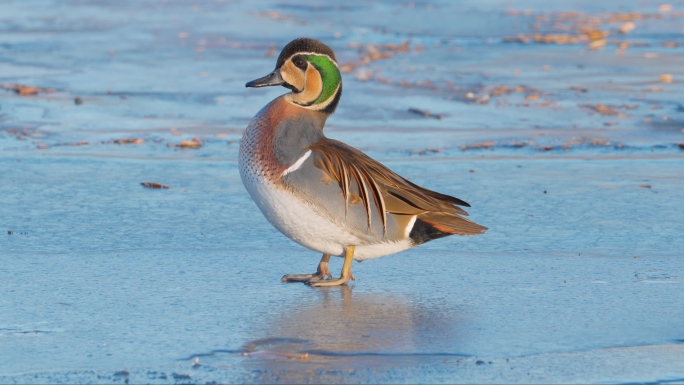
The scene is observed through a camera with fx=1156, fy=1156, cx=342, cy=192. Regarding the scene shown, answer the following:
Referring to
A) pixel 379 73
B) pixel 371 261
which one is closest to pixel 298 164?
pixel 371 261

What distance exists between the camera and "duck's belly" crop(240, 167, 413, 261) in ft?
15.6

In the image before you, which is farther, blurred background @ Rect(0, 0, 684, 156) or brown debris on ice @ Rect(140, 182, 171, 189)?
blurred background @ Rect(0, 0, 684, 156)

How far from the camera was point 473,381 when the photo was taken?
3.65 meters

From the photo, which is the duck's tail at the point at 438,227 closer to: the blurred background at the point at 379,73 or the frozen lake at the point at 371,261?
the frozen lake at the point at 371,261

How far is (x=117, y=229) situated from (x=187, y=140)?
8.25 feet

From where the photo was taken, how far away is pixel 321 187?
4789mm

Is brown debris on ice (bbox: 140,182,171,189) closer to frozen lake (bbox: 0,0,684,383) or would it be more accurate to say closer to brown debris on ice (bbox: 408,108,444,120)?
frozen lake (bbox: 0,0,684,383)

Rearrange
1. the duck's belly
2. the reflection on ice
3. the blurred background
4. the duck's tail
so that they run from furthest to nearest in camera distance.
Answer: the blurred background < the duck's tail < the duck's belly < the reflection on ice

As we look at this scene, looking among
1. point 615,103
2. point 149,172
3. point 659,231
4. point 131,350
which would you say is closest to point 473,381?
point 131,350

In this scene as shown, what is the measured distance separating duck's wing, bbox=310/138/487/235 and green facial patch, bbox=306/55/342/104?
8.2 inches

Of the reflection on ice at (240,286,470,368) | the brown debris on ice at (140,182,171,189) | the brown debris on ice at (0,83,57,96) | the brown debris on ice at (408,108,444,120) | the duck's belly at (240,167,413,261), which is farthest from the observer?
the brown debris on ice at (0,83,57,96)

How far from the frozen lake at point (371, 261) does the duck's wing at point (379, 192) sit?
0.26 m

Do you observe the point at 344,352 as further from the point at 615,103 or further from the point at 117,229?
the point at 615,103

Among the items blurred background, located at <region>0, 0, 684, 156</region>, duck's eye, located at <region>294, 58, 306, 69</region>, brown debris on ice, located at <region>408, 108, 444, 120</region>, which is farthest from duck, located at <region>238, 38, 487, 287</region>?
brown debris on ice, located at <region>408, 108, 444, 120</region>
